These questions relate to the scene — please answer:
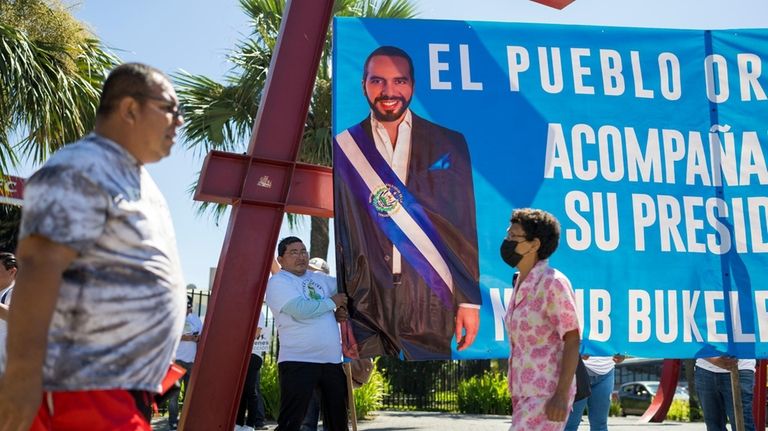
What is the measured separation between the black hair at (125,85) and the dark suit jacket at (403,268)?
9.90 ft

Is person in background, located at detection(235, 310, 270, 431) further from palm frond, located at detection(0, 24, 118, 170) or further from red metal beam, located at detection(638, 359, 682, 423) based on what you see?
red metal beam, located at detection(638, 359, 682, 423)

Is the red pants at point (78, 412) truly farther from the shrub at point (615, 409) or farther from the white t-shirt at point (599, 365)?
the shrub at point (615, 409)

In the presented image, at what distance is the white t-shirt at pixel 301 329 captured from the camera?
5992 mm

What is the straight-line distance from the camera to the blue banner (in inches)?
226

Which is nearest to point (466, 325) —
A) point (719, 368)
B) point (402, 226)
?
point (402, 226)

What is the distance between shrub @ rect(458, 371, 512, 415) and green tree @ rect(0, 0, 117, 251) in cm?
1104

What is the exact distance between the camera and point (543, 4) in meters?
5.95

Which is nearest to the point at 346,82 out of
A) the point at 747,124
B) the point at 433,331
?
the point at 433,331

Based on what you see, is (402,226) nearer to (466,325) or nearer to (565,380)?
(466,325)

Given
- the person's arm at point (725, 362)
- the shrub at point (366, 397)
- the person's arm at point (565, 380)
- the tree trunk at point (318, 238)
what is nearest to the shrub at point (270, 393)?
the shrub at point (366, 397)

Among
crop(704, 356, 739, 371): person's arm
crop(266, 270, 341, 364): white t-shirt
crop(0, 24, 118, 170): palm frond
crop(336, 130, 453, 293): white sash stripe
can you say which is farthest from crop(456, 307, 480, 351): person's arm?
crop(0, 24, 118, 170): palm frond

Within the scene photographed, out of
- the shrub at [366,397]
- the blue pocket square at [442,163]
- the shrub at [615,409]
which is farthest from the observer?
the shrub at [615,409]

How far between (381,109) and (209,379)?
2.03 metres

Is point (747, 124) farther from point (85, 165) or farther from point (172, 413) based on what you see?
point (172, 413)
